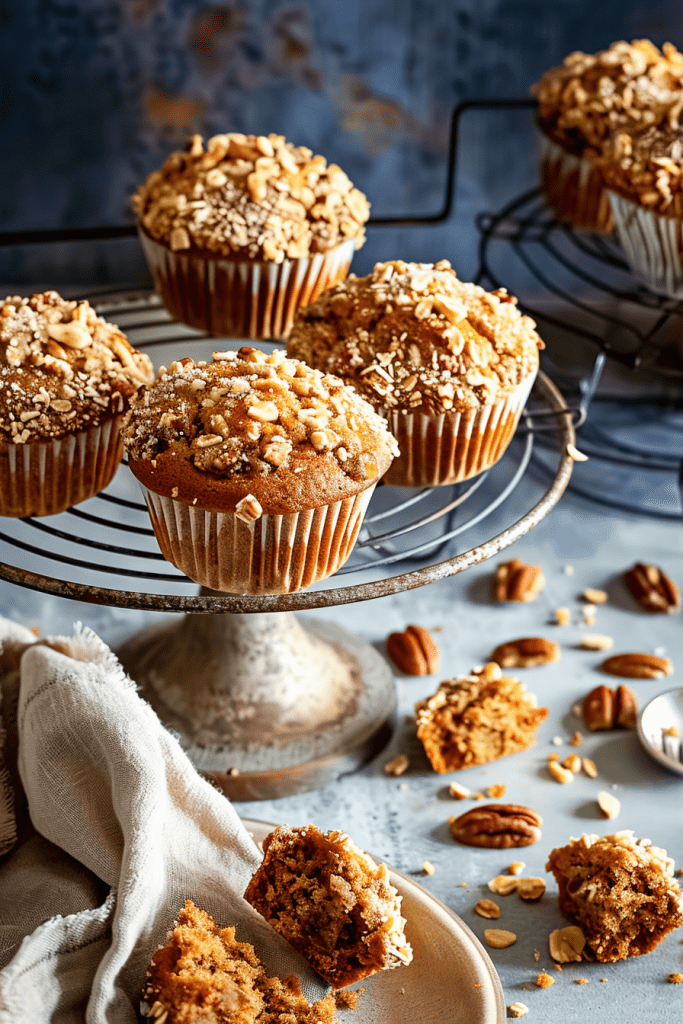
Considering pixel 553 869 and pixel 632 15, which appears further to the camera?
pixel 632 15

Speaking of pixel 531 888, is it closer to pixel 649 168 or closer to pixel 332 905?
pixel 332 905

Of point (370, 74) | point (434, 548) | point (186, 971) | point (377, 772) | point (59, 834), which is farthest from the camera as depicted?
point (370, 74)

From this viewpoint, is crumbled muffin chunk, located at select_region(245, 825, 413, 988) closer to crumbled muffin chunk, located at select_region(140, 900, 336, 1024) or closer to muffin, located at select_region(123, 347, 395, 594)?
crumbled muffin chunk, located at select_region(140, 900, 336, 1024)

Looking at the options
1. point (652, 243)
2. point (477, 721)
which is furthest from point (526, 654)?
point (652, 243)

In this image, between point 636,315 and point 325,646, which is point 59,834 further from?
point 636,315

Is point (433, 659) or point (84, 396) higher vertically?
point (84, 396)

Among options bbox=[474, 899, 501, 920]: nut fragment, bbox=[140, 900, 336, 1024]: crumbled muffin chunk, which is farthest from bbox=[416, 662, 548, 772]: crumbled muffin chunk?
bbox=[140, 900, 336, 1024]: crumbled muffin chunk

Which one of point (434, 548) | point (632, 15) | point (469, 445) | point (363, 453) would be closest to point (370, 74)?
point (632, 15)

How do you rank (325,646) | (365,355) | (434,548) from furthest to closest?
(434,548)
(325,646)
(365,355)
